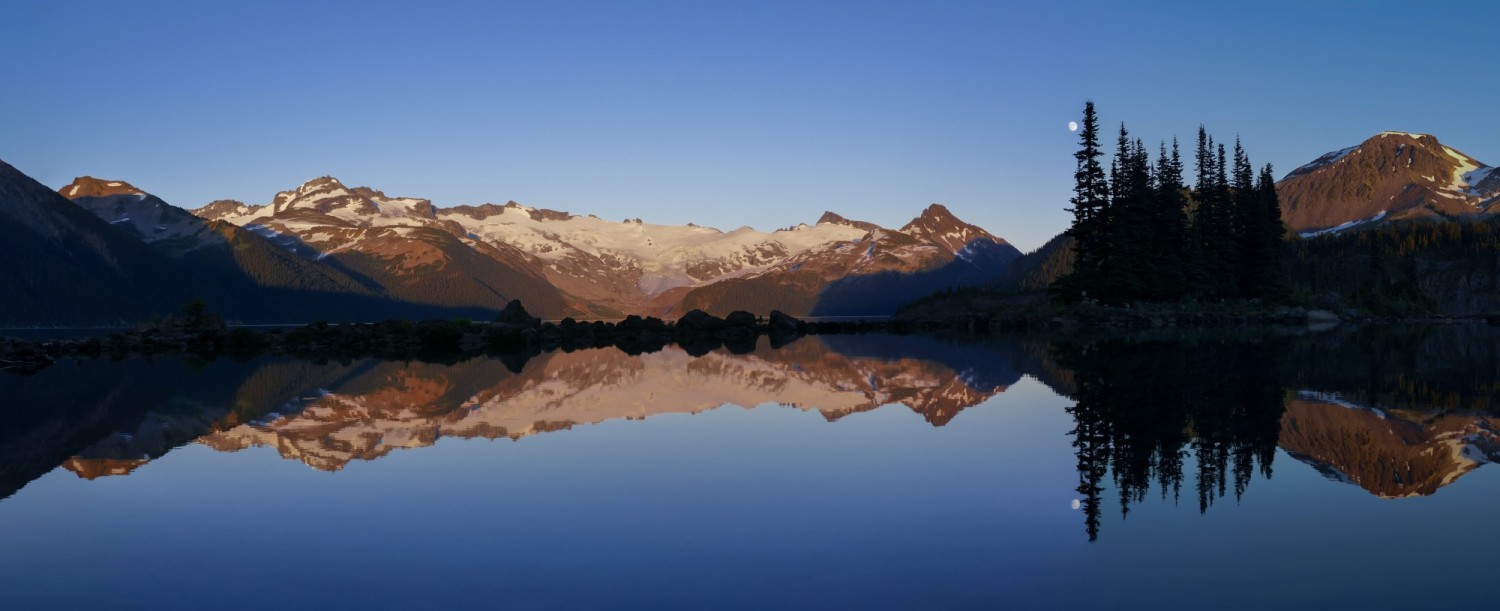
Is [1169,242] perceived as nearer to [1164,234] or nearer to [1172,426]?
[1164,234]

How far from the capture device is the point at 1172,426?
61.3 feet

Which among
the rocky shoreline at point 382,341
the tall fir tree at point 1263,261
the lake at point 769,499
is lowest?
the lake at point 769,499

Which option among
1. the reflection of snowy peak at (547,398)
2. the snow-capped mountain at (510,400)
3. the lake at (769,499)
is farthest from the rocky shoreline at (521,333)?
the lake at (769,499)

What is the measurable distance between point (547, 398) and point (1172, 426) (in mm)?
15846

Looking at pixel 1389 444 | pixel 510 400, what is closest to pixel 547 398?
pixel 510 400

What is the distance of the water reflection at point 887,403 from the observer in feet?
50.3

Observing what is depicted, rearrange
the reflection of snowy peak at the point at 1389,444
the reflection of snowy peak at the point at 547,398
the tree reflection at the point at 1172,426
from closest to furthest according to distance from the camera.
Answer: the tree reflection at the point at 1172,426, the reflection of snowy peak at the point at 1389,444, the reflection of snowy peak at the point at 547,398

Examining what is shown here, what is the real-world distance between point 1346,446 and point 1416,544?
6.84 metres

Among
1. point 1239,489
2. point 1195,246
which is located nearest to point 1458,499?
point 1239,489

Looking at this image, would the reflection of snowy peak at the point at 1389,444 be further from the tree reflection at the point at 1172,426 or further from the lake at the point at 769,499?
the tree reflection at the point at 1172,426

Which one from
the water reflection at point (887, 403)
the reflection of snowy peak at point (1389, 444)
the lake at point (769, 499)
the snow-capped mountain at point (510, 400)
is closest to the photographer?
the lake at point (769, 499)

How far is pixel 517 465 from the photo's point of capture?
1622 cm

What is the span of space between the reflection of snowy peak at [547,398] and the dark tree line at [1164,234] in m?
53.7

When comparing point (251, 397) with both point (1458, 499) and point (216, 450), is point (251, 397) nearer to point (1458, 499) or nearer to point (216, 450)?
point (216, 450)
